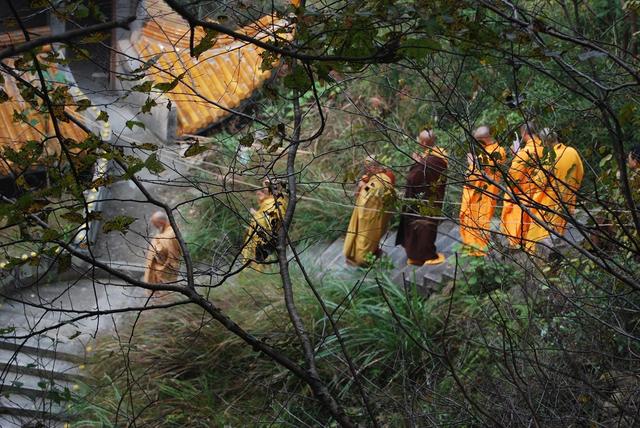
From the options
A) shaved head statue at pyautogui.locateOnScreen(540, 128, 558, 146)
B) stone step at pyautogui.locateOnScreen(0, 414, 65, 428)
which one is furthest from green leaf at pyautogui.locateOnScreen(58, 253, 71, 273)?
shaved head statue at pyautogui.locateOnScreen(540, 128, 558, 146)

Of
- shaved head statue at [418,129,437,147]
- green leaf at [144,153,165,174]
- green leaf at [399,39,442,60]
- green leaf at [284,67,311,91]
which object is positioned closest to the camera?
green leaf at [399,39,442,60]

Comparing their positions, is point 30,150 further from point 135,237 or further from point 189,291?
point 135,237

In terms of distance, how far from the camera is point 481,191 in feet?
11.3

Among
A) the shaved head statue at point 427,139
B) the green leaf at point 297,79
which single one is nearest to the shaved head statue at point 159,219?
the shaved head statue at point 427,139

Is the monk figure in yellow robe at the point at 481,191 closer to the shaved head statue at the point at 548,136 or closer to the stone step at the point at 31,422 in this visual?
the shaved head statue at the point at 548,136

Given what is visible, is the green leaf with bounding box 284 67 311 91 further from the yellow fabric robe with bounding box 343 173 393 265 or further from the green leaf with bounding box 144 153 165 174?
the yellow fabric robe with bounding box 343 173 393 265

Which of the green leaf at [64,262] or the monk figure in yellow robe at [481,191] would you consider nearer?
the green leaf at [64,262]

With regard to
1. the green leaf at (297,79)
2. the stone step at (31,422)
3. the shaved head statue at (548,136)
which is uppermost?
the shaved head statue at (548,136)

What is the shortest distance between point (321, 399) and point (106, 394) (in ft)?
18.4

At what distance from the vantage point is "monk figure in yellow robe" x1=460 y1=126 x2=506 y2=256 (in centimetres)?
358

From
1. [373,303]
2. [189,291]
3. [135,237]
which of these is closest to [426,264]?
[373,303]

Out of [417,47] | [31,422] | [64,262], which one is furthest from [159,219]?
[417,47]

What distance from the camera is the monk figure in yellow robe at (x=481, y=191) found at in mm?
3580

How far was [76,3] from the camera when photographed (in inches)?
113
